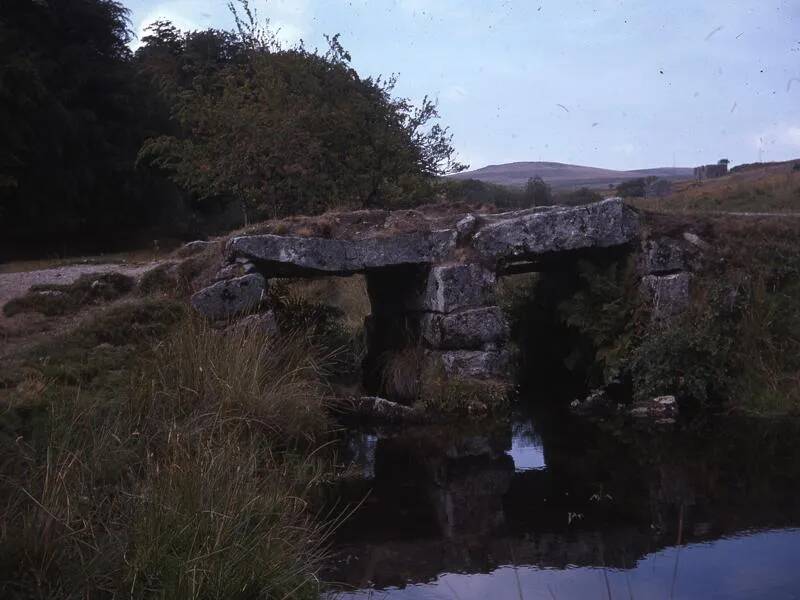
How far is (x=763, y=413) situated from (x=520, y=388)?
3408 millimetres

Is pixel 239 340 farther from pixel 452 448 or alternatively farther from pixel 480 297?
pixel 480 297

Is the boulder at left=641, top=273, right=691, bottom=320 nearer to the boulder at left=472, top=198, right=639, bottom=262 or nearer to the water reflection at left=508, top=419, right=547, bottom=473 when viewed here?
the boulder at left=472, top=198, right=639, bottom=262

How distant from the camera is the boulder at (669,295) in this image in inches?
400

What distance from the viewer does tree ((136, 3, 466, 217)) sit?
1659 cm

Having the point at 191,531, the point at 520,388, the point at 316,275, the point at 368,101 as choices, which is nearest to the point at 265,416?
the point at 191,531

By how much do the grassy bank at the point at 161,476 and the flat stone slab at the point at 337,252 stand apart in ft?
6.55

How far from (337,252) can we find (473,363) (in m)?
2.03

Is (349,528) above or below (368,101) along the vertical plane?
below

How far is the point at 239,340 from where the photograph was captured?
27.3ft

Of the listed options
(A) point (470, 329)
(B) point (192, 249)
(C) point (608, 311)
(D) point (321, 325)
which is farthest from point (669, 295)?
(B) point (192, 249)

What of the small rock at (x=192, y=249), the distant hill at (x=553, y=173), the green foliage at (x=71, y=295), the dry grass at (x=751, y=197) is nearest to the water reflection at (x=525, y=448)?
the small rock at (x=192, y=249)

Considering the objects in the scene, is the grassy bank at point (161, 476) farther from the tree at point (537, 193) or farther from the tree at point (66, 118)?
the tree at point (66, 118)

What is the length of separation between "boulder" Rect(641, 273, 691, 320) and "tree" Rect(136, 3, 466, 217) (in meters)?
7.28

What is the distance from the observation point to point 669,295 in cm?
1024
